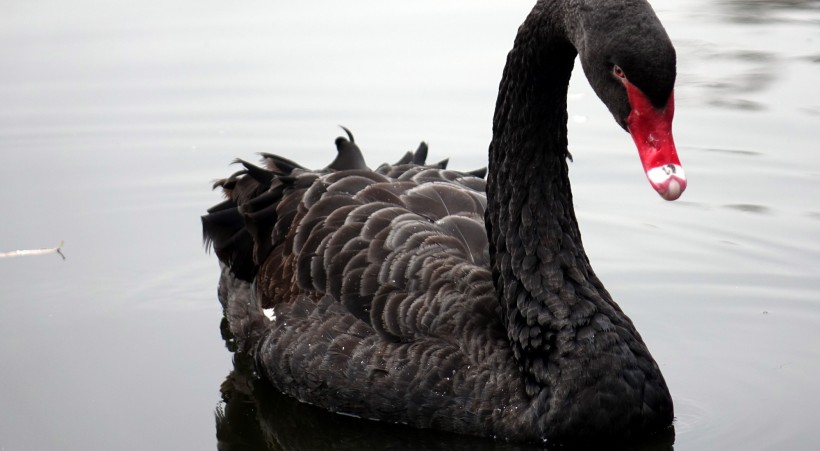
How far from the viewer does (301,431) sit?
216 inches

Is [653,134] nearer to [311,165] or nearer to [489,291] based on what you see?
[489,291]

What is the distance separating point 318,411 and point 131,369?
0.95 metres

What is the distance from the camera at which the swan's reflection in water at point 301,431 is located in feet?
16.8

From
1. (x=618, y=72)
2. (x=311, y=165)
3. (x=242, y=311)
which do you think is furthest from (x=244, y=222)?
(x=618, y=72)

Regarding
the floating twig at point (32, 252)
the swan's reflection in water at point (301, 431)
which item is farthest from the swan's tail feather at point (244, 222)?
the floating twig at point (32, 252)

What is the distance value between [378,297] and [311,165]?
296cm

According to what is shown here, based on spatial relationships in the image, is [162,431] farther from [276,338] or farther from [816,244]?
[816,244]

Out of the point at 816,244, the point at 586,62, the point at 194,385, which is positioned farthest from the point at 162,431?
the point at 816,244

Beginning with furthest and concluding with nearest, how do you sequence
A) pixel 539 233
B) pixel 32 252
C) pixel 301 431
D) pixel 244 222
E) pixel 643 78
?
pixel 32 252 < pixel 244 222 < pixel 301 431 < pixel 539 233 < pixel 643 78

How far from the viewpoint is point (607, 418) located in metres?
4.98

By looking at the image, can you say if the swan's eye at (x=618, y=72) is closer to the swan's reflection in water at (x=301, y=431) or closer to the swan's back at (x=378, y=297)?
the swan's back at (x=378, y=297)

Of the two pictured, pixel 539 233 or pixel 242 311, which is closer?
pixel 539 233

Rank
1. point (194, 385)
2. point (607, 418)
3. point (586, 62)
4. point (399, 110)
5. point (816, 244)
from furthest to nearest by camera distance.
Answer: point (399, 110) → point (816, 244) → point (194, 385) → point (607, 418) → point (586, 62)

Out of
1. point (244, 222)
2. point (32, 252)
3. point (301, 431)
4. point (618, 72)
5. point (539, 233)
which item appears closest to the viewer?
point (618, 72)
